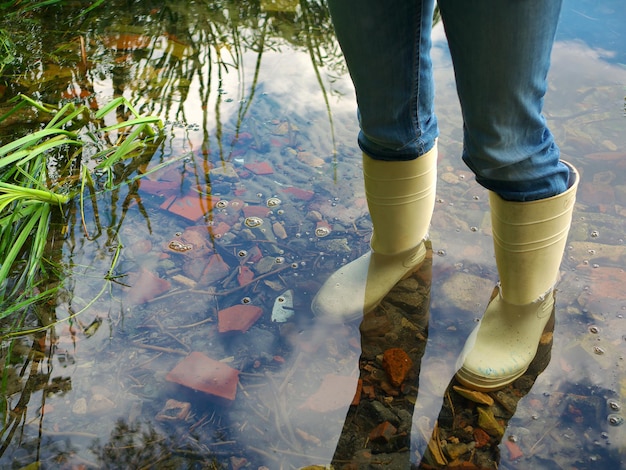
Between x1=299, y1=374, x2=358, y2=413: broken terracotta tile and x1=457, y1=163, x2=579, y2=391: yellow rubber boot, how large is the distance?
24 cm

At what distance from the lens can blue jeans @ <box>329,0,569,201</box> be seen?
0.93 meters

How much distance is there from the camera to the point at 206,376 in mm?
1445

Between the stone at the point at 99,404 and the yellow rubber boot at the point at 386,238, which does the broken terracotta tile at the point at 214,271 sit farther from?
the stone at the point at 99,404

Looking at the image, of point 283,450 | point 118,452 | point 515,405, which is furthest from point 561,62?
point 118,452

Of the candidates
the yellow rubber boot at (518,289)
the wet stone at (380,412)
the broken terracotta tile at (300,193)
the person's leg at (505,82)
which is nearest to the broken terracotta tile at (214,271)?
the broken terracotta tile at (300,193)

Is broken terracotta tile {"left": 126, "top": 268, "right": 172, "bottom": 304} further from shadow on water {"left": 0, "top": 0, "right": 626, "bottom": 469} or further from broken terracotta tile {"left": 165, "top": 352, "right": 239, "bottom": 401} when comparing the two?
broken terracotta tile {"left": 165, "top": 352, "right": 239, "bottom": 401}

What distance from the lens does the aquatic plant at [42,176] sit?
1653 mm

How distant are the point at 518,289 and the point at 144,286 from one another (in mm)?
944

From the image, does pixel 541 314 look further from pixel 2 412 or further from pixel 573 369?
pixel 2 412

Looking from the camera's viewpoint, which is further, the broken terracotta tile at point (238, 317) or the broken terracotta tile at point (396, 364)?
the broken terracotta tile at point (238, 317)

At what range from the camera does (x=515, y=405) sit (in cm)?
135

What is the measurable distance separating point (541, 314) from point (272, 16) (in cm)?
197

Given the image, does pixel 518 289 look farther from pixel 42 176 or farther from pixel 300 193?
pixel 42 176

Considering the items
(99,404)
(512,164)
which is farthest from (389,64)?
(99,404)
